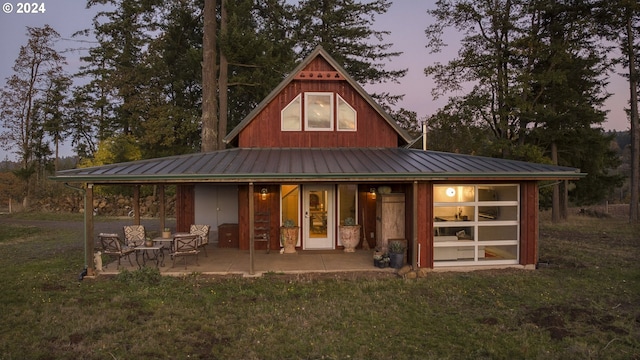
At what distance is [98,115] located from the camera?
27094mm

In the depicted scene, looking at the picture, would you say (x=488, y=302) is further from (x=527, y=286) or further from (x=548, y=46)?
(x=548, y=46)

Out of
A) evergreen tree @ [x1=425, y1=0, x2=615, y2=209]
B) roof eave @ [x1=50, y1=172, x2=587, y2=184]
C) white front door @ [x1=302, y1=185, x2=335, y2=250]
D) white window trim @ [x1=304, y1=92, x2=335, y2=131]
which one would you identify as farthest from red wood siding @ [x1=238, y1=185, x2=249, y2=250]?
evergreen tree @ [x1=425, y1=0, x2=615, y2=209]

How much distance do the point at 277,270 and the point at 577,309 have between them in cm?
614

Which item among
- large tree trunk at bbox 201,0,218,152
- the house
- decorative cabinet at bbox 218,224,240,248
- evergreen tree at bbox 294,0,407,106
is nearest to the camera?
the house

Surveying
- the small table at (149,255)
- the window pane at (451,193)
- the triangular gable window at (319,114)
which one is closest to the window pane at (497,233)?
the window pane at (451,193)

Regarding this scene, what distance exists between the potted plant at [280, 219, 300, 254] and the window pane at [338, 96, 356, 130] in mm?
3548

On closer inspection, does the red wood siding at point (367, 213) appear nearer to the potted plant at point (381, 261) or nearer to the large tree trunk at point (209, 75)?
the potted plant at point (381, 261)

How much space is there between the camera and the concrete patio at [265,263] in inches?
365

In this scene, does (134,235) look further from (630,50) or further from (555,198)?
(630,50)

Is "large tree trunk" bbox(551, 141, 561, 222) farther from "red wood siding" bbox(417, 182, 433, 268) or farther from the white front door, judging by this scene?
the white front door

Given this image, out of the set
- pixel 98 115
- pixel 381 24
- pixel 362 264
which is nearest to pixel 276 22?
pixel 381 24

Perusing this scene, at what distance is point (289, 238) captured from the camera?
11.3 metres

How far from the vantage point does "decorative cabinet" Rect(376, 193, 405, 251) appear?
1042cm

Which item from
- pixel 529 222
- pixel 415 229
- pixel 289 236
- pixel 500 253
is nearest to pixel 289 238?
pixel 289 236
